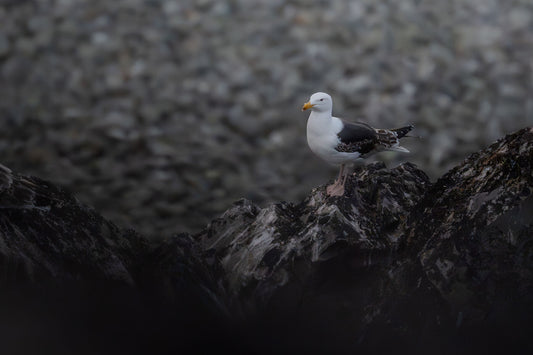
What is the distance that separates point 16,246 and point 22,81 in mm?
4302

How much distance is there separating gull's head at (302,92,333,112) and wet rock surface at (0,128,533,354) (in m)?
0.55

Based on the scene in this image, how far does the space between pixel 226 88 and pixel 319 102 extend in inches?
128

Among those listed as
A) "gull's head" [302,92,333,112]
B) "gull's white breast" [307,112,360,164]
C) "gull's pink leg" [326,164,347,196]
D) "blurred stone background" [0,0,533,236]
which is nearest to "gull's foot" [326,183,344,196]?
"gull's pink leg" [326,164,347,196]

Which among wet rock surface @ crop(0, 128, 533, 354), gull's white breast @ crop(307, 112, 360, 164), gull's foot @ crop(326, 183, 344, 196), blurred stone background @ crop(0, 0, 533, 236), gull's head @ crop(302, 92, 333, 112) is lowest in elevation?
wet rock surface @ crop(0, 128, 533, 354)

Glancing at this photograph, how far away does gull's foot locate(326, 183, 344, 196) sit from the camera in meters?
4.07

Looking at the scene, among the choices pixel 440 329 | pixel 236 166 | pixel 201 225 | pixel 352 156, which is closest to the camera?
pixel 440 329

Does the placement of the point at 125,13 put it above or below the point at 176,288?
above

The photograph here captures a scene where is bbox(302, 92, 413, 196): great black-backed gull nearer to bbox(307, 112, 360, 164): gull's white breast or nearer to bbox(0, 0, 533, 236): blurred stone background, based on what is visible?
bbox(307, 112, 360, 164): gull's white breast

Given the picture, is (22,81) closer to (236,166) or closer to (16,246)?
(236,166)

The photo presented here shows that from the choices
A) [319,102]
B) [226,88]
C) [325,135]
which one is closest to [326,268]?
[325,135]

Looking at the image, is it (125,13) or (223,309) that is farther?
(125,13)

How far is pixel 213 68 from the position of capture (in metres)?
7.63

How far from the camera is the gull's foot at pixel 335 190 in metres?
4.07

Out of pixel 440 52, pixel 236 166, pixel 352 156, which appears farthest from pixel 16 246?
pixel 440 52
